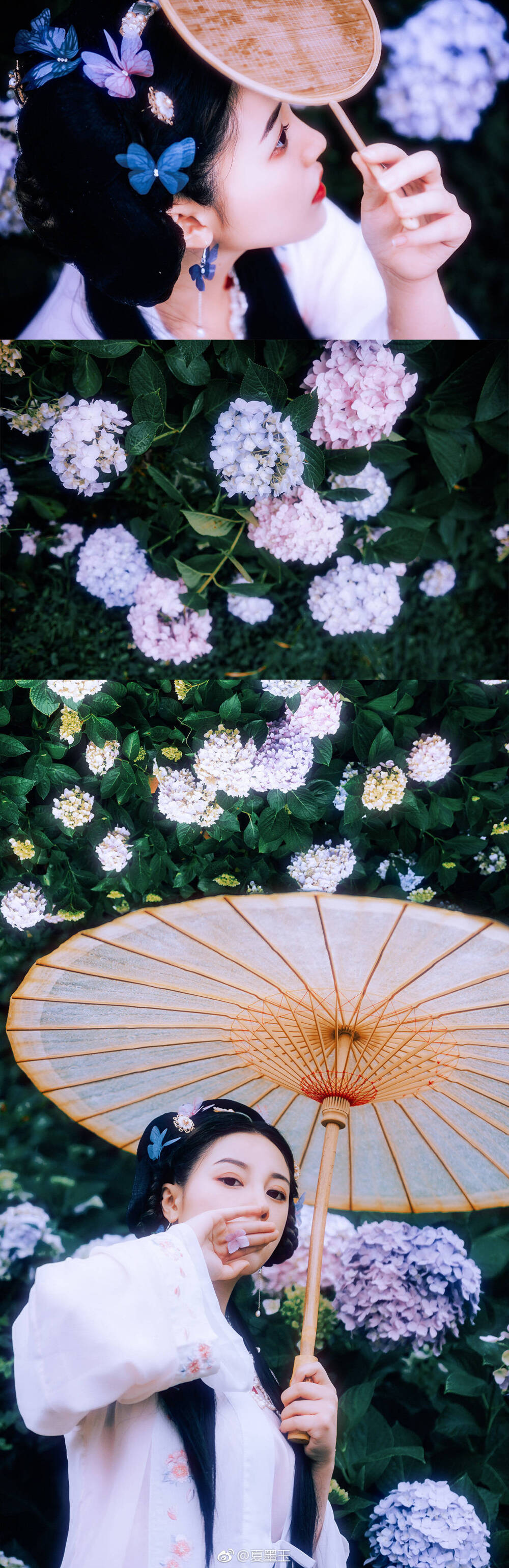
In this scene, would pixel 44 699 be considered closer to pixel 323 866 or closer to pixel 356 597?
pixel 323 866

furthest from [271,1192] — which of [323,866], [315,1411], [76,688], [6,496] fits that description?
[6,496]

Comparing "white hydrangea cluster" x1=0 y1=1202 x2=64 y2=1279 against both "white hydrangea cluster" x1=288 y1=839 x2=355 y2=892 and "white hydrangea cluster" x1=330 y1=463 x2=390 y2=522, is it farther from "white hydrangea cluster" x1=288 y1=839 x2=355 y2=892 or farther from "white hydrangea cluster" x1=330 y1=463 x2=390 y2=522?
"white hydrangea cluster" x1=330 y1=463 x2=390 y2=522

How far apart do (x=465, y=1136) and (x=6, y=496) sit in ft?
3.89

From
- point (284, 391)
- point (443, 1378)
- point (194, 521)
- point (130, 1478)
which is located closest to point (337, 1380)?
point (443, 1378)

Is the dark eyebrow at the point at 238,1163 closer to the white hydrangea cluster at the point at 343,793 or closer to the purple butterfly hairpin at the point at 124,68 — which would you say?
the white hydrangea cluster at the point at 343,793

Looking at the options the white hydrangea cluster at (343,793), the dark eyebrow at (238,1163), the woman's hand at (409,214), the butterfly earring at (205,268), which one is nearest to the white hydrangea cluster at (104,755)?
the white hydrangea cluster at (343,793)

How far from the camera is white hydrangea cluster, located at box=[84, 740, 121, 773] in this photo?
164 cm

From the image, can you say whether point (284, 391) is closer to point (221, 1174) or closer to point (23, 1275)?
point (221, 1174)

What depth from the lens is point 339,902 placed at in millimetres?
1544

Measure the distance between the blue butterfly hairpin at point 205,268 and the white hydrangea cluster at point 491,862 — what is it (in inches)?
37.3

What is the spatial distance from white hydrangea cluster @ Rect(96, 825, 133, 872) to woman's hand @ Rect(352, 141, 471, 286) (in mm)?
946

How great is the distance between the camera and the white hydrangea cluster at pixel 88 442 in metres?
1.93

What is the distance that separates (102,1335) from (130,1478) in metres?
0.22

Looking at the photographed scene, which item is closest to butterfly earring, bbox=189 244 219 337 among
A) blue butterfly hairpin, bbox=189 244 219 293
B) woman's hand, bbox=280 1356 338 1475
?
blue butterfly hairpin, bbox=189 244 219 293
